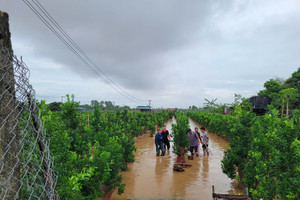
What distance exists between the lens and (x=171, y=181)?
808 cm

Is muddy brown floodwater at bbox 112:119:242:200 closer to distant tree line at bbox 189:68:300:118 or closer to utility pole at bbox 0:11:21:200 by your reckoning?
utility pole at bbox 0:11:21:200

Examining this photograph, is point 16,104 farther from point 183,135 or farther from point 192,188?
point 183,135

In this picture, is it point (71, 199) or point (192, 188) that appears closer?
point (71, 199)

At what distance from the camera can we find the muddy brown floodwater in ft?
22.6

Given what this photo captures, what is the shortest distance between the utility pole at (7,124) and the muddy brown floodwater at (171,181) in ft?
18.7

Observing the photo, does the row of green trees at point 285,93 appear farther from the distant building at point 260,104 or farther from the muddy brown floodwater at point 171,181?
the muddy brown floodwater at point 171,181

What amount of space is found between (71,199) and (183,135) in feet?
24.8

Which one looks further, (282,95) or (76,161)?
(282,95)

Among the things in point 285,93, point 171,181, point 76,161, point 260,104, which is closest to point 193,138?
point 171,181

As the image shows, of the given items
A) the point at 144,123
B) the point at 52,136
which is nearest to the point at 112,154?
the point at 52,136

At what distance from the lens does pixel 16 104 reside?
1596mm

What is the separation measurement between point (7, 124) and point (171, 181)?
24.5ft

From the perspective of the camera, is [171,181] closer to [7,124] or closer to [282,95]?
[7,124]

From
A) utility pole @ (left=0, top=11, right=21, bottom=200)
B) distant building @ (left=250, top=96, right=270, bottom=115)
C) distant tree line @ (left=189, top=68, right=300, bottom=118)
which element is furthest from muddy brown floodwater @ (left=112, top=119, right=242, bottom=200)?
distant building @ (left=250, top=96, right=270, bottom=115)
